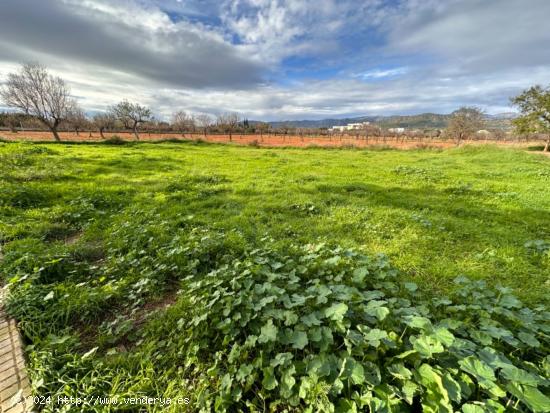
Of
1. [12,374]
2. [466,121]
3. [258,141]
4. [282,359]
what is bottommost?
[12,374]

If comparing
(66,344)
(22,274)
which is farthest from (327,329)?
(22,274)

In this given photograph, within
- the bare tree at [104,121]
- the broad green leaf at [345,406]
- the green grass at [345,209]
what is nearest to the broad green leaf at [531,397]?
the broad green leaf at [345,406]

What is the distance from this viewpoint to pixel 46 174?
24.2ft

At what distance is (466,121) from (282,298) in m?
38.0

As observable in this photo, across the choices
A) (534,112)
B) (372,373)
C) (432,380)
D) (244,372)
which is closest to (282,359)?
(244,372)

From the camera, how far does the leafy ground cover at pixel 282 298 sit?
141 cm

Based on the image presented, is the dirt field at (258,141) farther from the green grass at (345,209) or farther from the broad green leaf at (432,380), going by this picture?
the broad green leaf at (432,380)

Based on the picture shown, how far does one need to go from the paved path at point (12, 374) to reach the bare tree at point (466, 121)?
129ft

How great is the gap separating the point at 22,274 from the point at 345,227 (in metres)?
4.46

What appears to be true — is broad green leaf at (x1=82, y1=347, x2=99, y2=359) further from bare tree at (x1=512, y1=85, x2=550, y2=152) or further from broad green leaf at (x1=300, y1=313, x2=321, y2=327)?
bare tree at (x1=512, y1=85, x2=550, y2=152)

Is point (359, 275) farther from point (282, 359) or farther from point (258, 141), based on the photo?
point (258, 141)

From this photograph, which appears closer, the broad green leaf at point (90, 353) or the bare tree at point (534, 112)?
the broad green leaf at point (90, 353)

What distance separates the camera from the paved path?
1466 mm

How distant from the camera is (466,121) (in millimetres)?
29516
